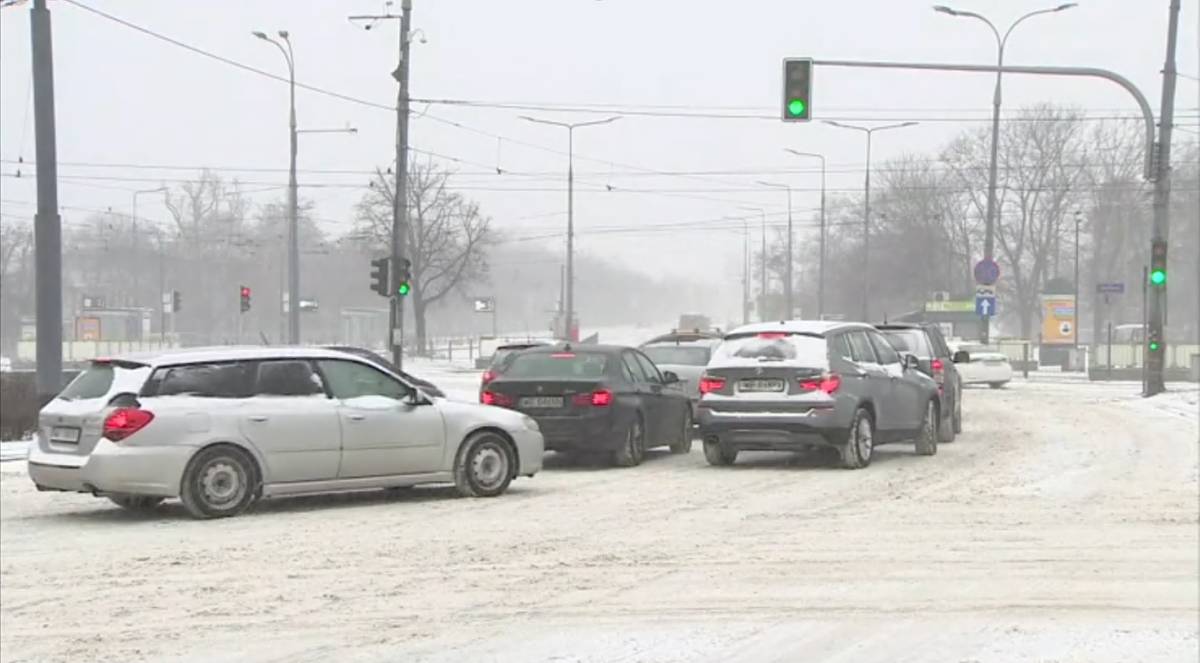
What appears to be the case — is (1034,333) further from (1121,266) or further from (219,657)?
(219,657)

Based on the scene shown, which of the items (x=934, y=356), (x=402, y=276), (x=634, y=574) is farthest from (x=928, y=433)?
(x=402, y=276)

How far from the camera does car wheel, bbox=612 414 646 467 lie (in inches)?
591

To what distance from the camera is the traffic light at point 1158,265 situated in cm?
2955

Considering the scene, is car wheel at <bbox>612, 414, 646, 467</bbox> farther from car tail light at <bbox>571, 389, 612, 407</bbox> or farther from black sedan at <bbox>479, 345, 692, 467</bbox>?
car tail light at <bbox>571, 389, 612, 407</bbox>

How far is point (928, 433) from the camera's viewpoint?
16328mm

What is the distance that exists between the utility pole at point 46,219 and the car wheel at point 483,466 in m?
6.64

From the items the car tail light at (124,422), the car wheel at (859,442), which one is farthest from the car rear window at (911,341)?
the car tail light at (124,422)

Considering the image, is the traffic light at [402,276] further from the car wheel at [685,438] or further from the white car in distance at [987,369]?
the white car in distance at [987,369]

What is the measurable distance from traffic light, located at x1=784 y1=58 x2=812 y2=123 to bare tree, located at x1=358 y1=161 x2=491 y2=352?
24168 millimetres

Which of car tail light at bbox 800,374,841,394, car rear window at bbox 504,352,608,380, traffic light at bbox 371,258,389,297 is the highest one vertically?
traffic light at bbox 371,258,389,297

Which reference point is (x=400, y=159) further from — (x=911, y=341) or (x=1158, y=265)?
(x=1158, y=265)

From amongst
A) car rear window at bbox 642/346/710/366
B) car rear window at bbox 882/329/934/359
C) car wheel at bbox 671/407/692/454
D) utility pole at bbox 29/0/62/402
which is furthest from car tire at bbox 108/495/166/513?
car rear window at bbox 882/329/934/359

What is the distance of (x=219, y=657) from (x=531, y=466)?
21.4 feet

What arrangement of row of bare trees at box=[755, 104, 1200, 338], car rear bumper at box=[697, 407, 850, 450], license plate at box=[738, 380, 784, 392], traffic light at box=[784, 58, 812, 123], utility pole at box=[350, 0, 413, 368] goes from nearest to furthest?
car rear bumper at box=[697, 407, 850, 450], license plate at box=[738, 380, 784, 392], traffic light at box=[784, 58, 812, 123], utility pole at box=[350, 0, 413, 368], row of bare trees at box=[755, 104, 1200, 338]
